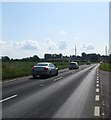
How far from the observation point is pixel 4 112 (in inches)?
371

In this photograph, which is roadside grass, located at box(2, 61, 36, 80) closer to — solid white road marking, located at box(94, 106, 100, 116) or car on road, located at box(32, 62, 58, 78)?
car on road, located at box(32, 62, 58, 78)

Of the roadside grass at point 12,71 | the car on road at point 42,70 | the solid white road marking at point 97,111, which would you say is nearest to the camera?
the solid white road marking at point 97,111

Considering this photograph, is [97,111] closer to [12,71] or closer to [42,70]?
[42,70]

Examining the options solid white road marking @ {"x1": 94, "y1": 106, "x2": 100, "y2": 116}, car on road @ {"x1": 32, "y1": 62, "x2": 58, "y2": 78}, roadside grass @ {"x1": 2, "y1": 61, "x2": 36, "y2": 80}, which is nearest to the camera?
solid white road marking @ {"x1": 94, "y1": 106, "x2": 100, "y2": 116}

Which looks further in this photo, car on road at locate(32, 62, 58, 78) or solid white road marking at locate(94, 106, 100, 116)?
car on road at locate(32, 62, 58, 78)

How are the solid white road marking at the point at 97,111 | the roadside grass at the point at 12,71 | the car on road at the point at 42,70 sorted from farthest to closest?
Result: the car on road at the point at 42,70 < the roadside grass at the point at 12,71 < the solid white road marking at the point at 97,111

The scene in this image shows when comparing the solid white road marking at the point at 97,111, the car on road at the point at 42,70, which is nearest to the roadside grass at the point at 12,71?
the car on road at the point at 42,70

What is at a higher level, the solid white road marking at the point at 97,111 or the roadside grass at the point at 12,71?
the roadside grass at the point at 12,71

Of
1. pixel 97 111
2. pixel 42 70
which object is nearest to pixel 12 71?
pixel 42 70

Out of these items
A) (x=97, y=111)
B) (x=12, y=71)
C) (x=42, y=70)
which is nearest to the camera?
(x=97, y=111)

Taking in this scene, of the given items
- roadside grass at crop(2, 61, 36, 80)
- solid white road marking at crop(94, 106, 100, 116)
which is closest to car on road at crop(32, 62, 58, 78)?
roadside grass at crop(2, 61, 36, 80)

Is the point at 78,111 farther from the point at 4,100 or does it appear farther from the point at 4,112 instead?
the point at 4,100

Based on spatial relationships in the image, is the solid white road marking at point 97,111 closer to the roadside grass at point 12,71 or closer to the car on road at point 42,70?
the roadside grass at point 12,71

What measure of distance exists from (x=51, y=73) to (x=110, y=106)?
1980cm
